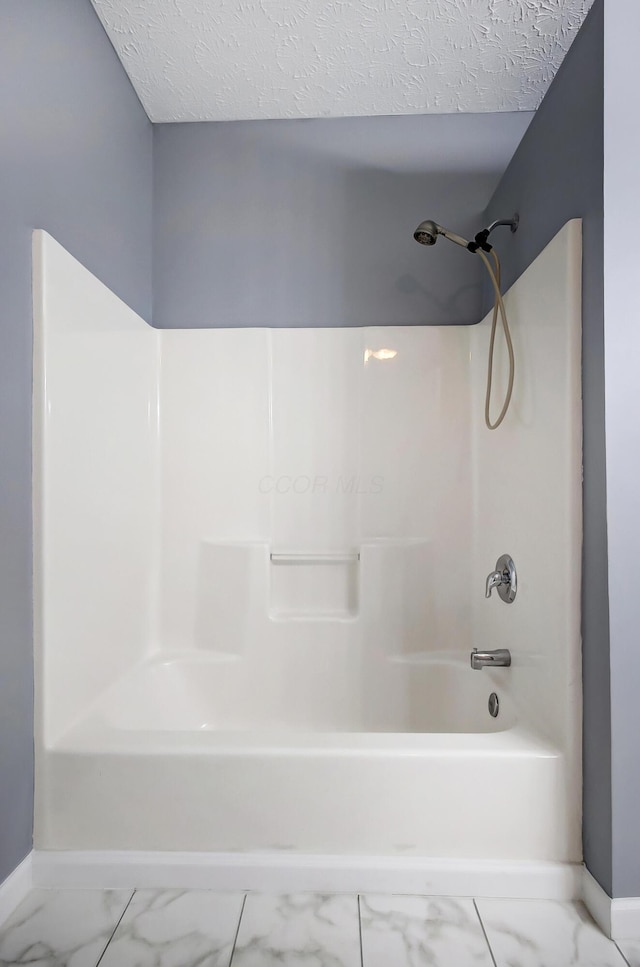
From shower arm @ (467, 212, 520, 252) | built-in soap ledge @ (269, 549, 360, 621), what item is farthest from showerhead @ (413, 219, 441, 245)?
built-in soap ledge @ (269, 549, 360, 621)

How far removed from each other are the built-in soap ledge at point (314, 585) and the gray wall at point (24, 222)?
0.99m

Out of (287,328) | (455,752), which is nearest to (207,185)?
(287,328)

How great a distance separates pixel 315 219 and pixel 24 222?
3.92 ft

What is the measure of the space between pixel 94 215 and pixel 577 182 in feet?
4.36

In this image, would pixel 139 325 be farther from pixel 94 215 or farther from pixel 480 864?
pixel 480 864

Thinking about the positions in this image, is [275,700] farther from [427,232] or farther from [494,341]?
[427,232]

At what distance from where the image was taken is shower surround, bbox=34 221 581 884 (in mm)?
1500

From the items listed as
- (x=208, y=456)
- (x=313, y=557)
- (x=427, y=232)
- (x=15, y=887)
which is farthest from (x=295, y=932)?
(x=427, y=232)

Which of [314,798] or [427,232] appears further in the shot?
[427,232]

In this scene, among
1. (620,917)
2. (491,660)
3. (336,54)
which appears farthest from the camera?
(336,54)

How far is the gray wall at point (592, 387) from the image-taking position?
1.38m

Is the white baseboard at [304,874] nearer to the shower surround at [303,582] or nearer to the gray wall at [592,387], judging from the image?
the shower surround at [303,582]

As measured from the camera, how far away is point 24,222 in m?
1.45

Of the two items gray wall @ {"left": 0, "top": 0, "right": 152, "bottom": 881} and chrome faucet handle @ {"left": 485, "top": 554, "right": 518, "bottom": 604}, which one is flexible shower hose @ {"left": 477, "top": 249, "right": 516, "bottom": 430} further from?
gray wall @ {"left": 0, "top": 0, "right": 152, "bottom": 881}
